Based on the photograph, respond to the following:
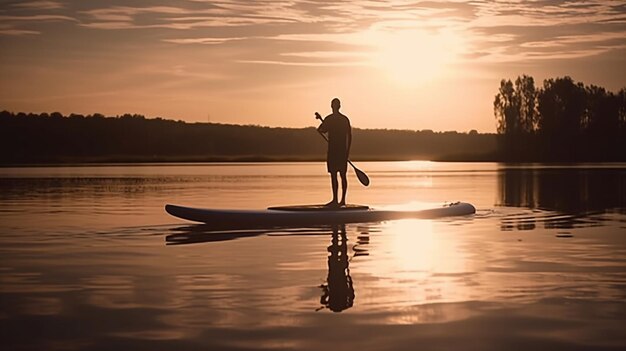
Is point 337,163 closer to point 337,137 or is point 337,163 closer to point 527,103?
point 337,137

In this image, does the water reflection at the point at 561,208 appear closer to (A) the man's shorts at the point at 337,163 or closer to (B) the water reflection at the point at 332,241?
(A) the man's shorts at the point at 337,163

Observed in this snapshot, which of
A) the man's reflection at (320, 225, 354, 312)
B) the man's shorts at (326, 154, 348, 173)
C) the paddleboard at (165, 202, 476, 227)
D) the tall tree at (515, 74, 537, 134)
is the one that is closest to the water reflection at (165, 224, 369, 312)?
the man's reflection at (320, 225, 354, 312)

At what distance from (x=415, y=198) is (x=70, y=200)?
14.9 m

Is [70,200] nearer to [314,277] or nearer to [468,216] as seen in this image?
[468,216]

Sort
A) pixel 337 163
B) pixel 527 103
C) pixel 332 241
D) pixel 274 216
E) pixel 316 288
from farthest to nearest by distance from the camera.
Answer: pixel 527 103
pixel 337 163
pixel 274 216
pixel 332 241
pixel 316 288

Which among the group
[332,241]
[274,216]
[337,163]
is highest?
[337,163]

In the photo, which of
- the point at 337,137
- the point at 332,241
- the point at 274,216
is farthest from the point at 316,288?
the point at 337,137

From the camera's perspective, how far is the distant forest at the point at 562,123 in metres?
127

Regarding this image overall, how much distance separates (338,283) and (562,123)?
122 metres

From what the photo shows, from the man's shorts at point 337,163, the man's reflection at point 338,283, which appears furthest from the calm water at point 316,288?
the man's shorts at point 337,163

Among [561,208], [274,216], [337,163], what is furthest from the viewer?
[561,208]

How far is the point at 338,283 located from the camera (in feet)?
39.3

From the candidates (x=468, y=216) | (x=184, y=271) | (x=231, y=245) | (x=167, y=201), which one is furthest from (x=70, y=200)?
(x=184, y=271)

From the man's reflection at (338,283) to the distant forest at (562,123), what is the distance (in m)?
113
